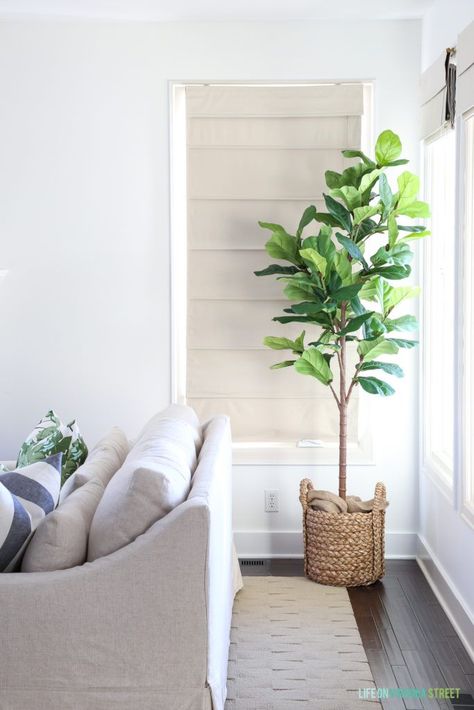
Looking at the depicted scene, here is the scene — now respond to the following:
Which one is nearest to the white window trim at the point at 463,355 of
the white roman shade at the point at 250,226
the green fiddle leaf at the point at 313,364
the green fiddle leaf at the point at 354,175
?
the green fiddle leaf at the point at 354,175

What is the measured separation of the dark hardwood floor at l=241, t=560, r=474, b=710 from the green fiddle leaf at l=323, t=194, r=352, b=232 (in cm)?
158

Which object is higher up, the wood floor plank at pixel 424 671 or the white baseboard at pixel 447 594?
the white baseboard at pixel 447 594

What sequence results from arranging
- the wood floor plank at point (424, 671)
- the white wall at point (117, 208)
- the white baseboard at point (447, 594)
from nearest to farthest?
the wood floor plank at point (424, 671)
the white baseboard at point (447, 594)
the white wall at point (117, 208)

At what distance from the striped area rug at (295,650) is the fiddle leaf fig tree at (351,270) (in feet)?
1.80

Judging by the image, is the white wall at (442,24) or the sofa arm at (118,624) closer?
the sofa arm at (118,624)

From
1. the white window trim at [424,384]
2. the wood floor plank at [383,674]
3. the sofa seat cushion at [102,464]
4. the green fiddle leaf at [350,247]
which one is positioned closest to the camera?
the sofa seat cushion at [102,464]

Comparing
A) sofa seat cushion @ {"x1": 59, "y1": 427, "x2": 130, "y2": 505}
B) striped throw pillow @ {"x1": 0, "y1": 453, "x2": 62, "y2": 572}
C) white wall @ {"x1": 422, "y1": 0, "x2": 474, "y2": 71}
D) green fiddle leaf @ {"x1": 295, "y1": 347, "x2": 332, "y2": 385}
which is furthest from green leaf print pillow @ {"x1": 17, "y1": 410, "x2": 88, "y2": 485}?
white wall @ {"x1": 422, "y1": 0, "x2": 474, "y2": 71}

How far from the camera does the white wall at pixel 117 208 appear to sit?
13.6 feet

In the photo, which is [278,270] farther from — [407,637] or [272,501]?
[407,637]

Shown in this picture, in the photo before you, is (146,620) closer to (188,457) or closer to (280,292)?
(188,457)

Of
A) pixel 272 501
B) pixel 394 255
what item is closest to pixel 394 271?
pixel 394 255

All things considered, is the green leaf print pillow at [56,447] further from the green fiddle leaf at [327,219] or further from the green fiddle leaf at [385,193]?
the green fiddle leaf at [385,193]

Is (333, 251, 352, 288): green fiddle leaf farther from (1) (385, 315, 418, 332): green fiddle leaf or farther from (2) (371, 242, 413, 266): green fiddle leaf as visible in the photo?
(1) (385, 315, 418, 332): green fiddle leaf

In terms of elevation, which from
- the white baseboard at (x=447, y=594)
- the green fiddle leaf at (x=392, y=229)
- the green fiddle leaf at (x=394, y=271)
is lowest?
the white baseboard at (x=447, y=594)
